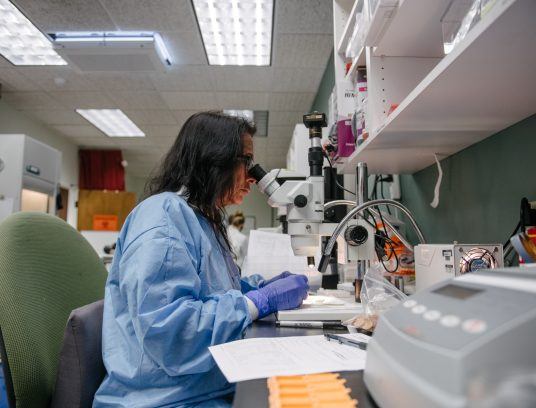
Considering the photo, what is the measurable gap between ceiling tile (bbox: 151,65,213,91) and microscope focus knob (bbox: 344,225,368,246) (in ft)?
8.50

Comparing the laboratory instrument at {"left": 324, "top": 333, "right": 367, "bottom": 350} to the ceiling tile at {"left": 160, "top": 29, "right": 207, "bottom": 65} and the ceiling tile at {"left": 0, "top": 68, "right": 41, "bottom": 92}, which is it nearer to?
the ceiling tile at {"left": 160, "top": 29, "right": 207, "bottom": 65}

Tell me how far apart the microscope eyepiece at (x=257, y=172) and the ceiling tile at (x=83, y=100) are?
10.4ft

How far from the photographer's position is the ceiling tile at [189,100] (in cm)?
372

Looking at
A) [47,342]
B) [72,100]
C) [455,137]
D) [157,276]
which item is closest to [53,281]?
[47,342]

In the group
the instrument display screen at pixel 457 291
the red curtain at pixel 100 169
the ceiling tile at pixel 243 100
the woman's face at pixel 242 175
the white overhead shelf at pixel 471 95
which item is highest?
the ceiling tile at pixel 243 100

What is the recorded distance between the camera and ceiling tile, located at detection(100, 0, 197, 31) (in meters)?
2.34

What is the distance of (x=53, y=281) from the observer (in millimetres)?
905

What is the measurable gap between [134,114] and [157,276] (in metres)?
3.92

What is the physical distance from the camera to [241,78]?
3.40 m

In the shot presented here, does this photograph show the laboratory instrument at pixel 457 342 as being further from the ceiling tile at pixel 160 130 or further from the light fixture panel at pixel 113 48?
the ceiling tile at pixel 160 130

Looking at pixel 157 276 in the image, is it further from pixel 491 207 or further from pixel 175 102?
pixel 175 102

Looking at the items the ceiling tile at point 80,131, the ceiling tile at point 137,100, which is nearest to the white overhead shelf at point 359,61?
the ceiling tile at point 137,100

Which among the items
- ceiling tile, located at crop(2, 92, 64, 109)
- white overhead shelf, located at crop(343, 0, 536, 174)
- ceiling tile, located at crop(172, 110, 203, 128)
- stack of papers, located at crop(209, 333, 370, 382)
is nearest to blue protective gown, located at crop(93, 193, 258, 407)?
stack of papers, located at crop(209, 333, 370, 382)

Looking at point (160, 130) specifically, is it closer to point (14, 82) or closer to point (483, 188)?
point (14, 82)
